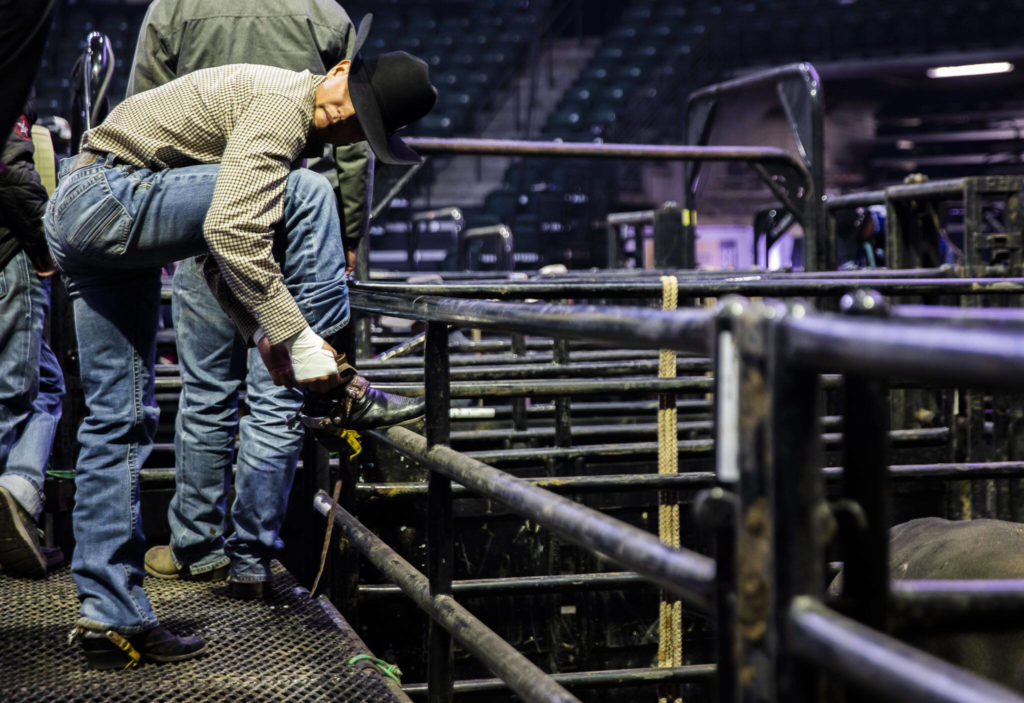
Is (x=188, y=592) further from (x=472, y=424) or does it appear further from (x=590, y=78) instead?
(x=590, y=78)

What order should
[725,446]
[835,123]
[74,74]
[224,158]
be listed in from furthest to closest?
[835,123]
[74,74]
[224,158]
[725,446]

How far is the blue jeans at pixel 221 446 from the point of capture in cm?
264

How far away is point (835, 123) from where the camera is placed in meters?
17.6

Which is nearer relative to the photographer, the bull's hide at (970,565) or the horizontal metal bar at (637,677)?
the bull's hide at (970,565)

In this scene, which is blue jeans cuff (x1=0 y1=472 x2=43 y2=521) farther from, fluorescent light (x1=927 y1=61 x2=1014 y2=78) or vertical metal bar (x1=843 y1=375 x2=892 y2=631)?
fluorescent light (x1=927 y1=61 x2=1014 y2=78)

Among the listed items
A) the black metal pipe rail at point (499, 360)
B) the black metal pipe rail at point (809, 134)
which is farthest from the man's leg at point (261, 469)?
the black metal pipe rail at point (809, 134)

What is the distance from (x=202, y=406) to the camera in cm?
276

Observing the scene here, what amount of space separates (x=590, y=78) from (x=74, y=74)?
1468 cm

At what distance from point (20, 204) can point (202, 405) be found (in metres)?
1.02

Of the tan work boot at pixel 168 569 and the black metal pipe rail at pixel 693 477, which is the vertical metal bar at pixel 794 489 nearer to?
the black metal pipe rail at pixel 693 477

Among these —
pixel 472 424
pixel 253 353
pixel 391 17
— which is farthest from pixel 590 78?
pixel 253 353

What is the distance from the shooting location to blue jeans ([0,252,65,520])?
3182 millimetres

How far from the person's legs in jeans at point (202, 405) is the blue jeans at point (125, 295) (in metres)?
0.36

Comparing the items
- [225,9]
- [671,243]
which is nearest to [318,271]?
[225,9]
